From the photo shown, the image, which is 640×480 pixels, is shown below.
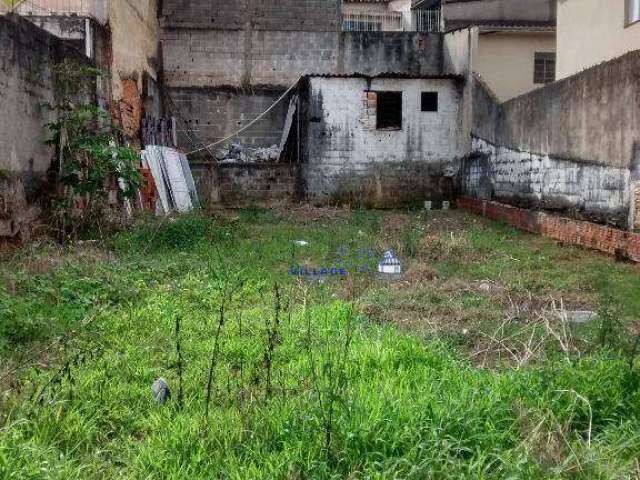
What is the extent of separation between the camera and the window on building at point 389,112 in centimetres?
1479

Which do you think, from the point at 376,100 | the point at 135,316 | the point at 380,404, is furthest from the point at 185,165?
the point at 380,404

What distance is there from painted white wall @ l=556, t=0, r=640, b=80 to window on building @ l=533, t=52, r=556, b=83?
7.57 ft

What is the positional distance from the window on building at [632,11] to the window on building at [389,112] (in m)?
5.22

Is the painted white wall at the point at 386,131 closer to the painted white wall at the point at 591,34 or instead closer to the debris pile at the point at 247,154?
the debris pile at the point at 247,154

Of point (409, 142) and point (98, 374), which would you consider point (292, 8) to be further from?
point (98, 374)

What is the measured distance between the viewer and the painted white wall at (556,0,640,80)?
10.9 meters

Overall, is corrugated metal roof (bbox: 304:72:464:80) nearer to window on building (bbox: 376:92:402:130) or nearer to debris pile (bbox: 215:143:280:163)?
window on building (bbox: 376:92:402:130)

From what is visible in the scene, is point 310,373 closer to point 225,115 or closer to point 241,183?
point 241,183

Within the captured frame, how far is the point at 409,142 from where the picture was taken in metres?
14.9

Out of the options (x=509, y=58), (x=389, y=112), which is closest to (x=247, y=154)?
(x=389, y=112)

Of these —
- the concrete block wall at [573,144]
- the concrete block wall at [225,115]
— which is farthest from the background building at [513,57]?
the concrete block wall at [225,115]

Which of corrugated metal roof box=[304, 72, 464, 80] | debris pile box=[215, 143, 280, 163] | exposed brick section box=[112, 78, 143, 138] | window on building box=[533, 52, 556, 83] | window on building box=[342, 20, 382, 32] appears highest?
window on building box=[342, 20, 382, 32]

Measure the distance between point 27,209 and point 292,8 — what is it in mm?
11667

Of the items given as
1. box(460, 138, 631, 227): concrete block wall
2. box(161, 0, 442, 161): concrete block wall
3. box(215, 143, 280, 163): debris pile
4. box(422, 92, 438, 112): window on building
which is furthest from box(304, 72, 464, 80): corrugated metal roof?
box(215, 143, 280, 163): debris pile
